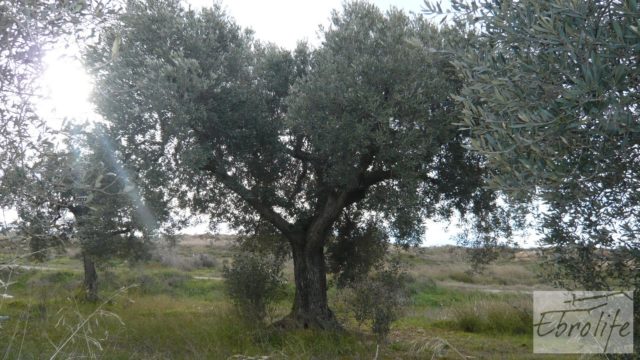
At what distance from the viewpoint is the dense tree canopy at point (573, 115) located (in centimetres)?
379

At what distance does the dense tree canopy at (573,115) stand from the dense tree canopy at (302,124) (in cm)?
458

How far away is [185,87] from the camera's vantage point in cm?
1073

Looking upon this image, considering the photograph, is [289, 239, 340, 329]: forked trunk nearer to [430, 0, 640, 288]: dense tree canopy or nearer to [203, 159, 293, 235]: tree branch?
[203, 159, 293, 235]: tree branch

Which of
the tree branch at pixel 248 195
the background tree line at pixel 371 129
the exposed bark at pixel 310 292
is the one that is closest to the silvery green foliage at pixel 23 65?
the background tree line at pixel 371 129

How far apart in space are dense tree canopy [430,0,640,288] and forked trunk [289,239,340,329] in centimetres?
830

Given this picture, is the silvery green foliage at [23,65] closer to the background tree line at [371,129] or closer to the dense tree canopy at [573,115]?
the background tree line at [371,129]

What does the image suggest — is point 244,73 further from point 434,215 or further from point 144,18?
point 434,215

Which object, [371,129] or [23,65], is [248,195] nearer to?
[371,129]

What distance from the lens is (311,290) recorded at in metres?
13.0

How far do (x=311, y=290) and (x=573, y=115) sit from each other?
9.81 metres

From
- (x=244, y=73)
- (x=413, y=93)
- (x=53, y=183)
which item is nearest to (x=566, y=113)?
(x=53, y=183)

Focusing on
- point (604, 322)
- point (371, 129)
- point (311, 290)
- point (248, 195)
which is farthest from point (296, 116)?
point (604, 322)

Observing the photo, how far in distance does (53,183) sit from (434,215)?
9461mm

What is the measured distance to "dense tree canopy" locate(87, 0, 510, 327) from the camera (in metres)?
10.1
